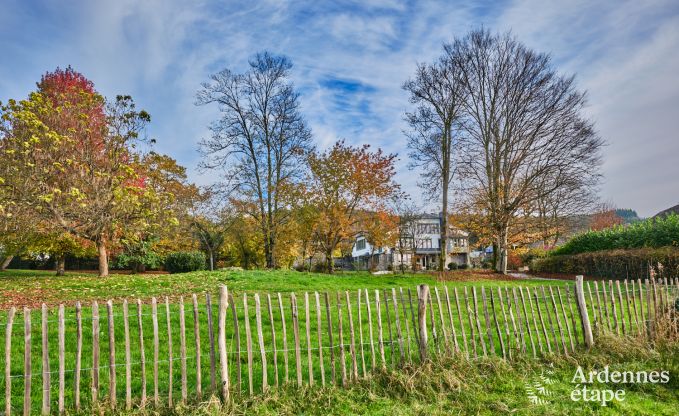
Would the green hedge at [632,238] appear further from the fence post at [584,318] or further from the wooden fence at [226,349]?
the fence post at [584,318]

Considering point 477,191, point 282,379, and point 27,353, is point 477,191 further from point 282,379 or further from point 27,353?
point 27,353

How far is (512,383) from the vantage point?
18.4 feet

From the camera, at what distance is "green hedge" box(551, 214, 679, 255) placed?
23.0 meters

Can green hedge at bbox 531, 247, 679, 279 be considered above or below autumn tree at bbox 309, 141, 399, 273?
below

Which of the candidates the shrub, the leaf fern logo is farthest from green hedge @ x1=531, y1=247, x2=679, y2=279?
the shrub

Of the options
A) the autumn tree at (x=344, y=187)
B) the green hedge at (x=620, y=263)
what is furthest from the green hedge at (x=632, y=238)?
the autumn tree at (x=344, y=187)

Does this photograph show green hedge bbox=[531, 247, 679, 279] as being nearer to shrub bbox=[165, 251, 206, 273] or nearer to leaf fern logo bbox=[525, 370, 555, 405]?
leaf fern logo bbox=[525, 370, 555, 405]

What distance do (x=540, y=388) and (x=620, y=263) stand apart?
21.5m

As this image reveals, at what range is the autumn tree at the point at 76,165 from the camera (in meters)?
14.5

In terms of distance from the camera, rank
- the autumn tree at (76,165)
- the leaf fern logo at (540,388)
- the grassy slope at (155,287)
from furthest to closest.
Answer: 1. the autumn tree at (76,165)
2. the grassy slope at (155,287)
3. the leaf fern logo at (540,388)

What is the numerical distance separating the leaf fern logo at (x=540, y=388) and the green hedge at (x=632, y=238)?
22.2m

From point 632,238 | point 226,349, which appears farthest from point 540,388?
point 632,238

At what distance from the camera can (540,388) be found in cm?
548

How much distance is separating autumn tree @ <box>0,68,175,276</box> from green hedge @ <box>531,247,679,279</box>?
22453 millimetres
